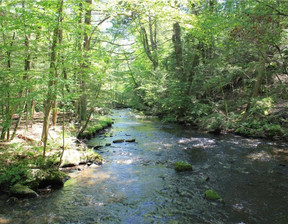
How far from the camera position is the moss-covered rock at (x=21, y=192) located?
5715mm

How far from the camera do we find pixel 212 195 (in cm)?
587

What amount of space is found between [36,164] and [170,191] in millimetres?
4225

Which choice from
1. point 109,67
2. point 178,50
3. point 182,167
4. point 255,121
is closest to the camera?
point 182,167

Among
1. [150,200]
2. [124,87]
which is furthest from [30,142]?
[124,87]

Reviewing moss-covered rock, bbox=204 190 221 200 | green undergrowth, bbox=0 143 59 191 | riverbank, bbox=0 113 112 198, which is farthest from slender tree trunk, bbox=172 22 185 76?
moss-covered rock, bbox=204 190 221 200

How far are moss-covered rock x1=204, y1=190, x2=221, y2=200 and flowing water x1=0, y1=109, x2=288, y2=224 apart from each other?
155mm

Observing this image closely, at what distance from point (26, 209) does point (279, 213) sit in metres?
5.88

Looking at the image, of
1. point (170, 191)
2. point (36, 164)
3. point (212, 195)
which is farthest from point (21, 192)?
point (212, 195)

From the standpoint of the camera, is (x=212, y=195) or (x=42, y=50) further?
(x=42, y=50)

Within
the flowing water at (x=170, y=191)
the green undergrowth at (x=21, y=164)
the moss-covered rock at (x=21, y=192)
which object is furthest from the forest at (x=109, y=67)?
the flowing water at (x=170, y=191)

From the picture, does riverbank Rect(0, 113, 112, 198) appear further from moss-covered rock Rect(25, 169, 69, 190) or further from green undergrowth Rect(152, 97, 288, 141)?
green undergrowth Rect(152, 97, 288, 141)

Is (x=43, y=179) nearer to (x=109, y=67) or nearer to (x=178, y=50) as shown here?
(x=109, y=67)

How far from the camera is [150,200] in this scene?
5.89 m

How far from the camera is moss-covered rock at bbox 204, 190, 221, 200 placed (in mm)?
5828
